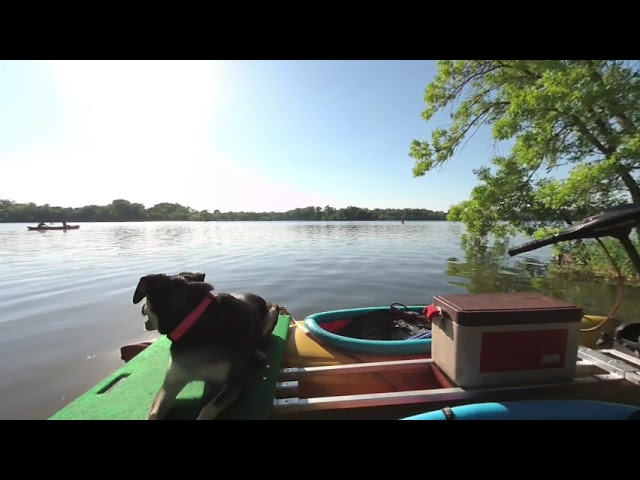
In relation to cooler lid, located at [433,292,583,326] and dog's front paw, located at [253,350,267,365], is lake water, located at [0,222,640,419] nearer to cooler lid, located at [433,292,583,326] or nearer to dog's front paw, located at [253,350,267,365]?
dog's front paw, located at [253,350,267,365]

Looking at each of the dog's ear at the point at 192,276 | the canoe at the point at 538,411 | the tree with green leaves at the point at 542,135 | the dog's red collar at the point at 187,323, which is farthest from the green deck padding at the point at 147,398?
the tree with green leaves at the point at 542,135

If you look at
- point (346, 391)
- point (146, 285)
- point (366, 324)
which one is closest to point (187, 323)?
point (146, 285)

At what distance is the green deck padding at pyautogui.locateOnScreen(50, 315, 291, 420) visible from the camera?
243 centimetres

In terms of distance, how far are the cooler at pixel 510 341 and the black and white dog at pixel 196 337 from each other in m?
1.92

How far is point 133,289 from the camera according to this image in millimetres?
11211

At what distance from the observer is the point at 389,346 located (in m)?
3.96

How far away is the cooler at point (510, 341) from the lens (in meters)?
2.59

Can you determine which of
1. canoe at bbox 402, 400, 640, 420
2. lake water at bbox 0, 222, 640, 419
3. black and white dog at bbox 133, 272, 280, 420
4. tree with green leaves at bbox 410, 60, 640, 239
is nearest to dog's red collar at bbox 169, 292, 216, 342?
black and white dog at bbox 133, 272, 280, 420

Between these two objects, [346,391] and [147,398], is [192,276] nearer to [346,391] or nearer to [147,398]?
[147,398]

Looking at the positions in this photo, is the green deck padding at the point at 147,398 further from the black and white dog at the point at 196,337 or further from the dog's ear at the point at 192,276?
the dog's ear at the point at 192,276
